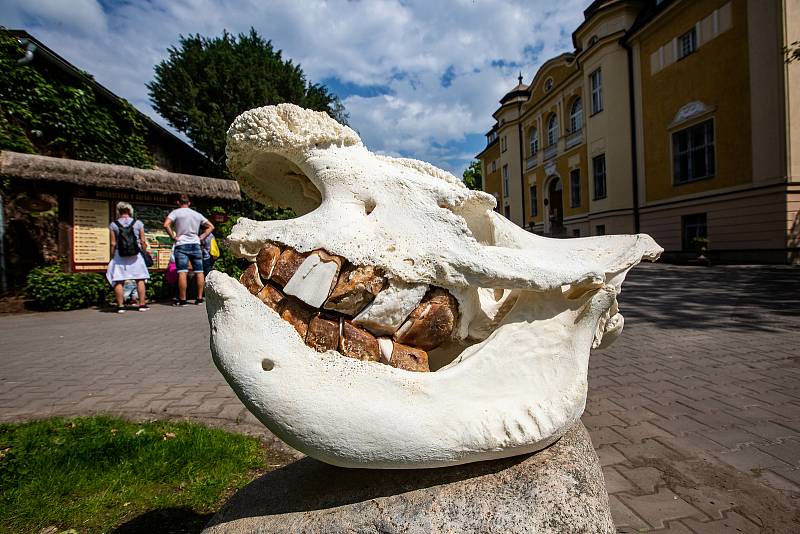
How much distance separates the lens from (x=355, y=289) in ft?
3.44

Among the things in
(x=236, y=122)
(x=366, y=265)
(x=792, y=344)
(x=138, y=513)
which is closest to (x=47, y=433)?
(x=138, y=513)

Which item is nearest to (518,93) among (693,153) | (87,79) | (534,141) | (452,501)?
(534,141)

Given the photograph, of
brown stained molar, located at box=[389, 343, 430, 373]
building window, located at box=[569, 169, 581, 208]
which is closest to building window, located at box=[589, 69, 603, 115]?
building window, located at box=[569, 169, 581, 208]

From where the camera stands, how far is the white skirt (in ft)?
22.3

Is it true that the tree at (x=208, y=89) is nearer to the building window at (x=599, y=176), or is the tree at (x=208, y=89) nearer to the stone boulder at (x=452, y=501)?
the building window at (x=599, y=176)

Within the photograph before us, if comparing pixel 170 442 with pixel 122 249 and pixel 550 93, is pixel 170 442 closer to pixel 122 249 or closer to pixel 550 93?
pixel 122 249

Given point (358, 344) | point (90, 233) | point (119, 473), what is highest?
point (90, 233)

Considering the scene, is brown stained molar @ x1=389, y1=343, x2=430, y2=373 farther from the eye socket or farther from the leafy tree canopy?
the leafy tree canopy

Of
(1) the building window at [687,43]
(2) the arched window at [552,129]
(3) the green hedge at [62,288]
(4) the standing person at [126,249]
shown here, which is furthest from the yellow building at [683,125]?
(3) the green hedge at [62,288]

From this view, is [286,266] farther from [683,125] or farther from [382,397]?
[683,125]

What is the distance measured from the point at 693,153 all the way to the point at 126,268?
18469 millimetres

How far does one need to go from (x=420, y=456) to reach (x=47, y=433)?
2.95 meters

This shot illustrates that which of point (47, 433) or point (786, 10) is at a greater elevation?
point (786, 10)

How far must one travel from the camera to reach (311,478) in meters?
1.38
